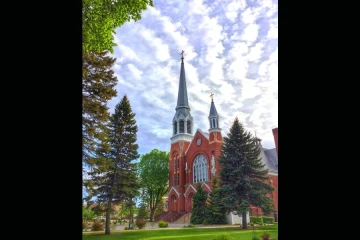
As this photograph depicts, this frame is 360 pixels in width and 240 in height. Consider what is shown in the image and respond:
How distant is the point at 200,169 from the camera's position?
18.5 m

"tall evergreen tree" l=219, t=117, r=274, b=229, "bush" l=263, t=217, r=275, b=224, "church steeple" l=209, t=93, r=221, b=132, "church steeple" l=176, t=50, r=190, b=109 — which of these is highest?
"church steeple" l=176, t=50, r=190, b=109

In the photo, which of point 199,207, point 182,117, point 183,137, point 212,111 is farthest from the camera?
point 182,117

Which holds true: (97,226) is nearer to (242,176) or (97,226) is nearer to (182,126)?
(242,176)

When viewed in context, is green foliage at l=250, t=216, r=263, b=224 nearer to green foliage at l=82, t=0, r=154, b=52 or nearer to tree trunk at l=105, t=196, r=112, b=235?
tree trunk at l=105, t=196, r=112, b=235

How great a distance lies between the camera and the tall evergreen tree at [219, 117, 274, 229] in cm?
1308

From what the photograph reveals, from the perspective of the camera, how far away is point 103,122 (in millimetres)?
10148

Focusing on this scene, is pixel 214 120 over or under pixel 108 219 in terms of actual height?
over

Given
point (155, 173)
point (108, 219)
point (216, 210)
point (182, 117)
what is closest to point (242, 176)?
point (216, 210)

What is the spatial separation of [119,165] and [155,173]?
8.41 meters

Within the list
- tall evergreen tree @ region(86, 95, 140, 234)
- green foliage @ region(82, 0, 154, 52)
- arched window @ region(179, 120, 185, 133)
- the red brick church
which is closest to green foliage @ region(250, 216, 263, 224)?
the red brick church

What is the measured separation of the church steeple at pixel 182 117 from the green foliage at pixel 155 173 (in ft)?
5.96

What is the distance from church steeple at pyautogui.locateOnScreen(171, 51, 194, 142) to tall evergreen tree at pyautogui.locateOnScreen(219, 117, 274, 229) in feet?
22.5
